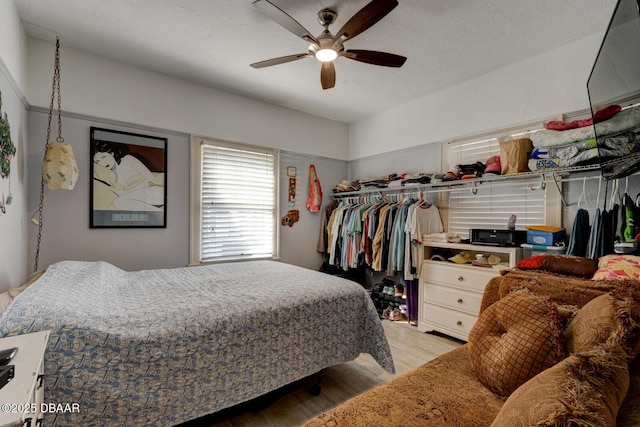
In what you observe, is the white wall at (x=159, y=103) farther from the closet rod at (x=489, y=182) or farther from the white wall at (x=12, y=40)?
the closet rod at (x=489, y=182)

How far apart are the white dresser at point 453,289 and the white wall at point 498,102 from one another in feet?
4.25

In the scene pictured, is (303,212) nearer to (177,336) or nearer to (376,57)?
(376,57)

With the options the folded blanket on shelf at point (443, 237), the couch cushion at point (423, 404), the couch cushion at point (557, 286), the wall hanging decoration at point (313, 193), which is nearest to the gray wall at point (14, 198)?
the couch cushion at point (423, 404)

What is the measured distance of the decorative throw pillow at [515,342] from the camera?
110 centimetres

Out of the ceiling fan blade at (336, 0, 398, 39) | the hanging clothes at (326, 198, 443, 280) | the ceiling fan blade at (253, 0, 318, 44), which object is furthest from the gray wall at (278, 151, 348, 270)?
→ the ceiling fan blade at (336, 0, 398, 39)

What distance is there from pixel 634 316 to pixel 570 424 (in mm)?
688

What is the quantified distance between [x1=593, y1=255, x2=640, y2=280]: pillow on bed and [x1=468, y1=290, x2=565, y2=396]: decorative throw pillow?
669mm

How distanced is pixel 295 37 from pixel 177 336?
7.69 feet

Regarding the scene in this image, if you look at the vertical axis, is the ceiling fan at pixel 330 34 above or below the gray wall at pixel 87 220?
above

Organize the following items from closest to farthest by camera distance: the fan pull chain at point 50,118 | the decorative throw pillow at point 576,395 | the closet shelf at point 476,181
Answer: the decorative throw pillow at point 576,395
the closet shelf at point 476,181
the fan pull chain at point 50,118

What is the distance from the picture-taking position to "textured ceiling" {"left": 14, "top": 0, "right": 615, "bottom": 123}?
82.1 inches

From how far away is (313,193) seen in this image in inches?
168

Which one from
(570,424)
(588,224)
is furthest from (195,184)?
(588,224)

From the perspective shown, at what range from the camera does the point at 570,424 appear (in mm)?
586
